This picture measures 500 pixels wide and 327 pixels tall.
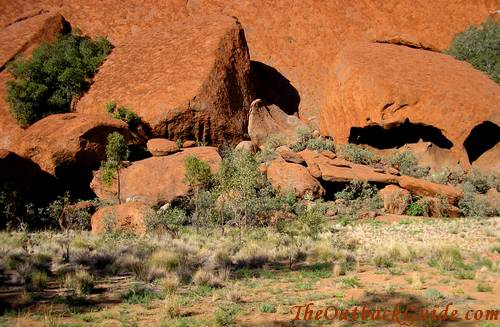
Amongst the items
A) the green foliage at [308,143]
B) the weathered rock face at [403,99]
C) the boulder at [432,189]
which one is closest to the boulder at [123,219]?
the green foliage at [308,143]

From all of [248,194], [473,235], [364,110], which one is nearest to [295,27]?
[364,110]

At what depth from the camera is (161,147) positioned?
24438 millimetres

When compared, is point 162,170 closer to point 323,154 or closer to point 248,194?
point 248,194

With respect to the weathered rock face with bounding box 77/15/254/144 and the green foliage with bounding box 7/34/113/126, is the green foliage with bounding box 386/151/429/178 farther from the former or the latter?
the green foliage with bounding box 7/34/113/126

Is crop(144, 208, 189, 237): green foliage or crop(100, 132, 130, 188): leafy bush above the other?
crop(100, 132, 130, 188): leafy bush

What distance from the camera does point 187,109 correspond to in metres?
25.8

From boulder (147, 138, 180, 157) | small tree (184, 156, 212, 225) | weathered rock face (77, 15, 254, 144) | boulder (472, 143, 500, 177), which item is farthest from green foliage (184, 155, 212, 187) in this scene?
boulder (472, 143, 500, 177)

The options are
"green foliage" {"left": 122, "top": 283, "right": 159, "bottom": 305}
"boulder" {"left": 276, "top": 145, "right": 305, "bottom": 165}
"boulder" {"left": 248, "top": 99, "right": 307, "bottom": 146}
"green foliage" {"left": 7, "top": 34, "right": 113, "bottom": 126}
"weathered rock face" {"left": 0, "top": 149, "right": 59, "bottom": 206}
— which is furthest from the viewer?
"boulder" {"left": 248, "top": 99, "right": 307, "bottom": 146}

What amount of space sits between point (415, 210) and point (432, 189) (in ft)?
4.77

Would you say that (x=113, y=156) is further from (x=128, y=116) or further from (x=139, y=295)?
(x=139, y=295)

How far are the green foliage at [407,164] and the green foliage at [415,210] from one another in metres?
3.37

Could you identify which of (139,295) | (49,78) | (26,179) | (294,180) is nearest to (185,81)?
(49,78)

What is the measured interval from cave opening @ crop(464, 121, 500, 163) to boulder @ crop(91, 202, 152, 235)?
789 inches

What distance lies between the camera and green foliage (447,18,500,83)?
3497 centimetres
